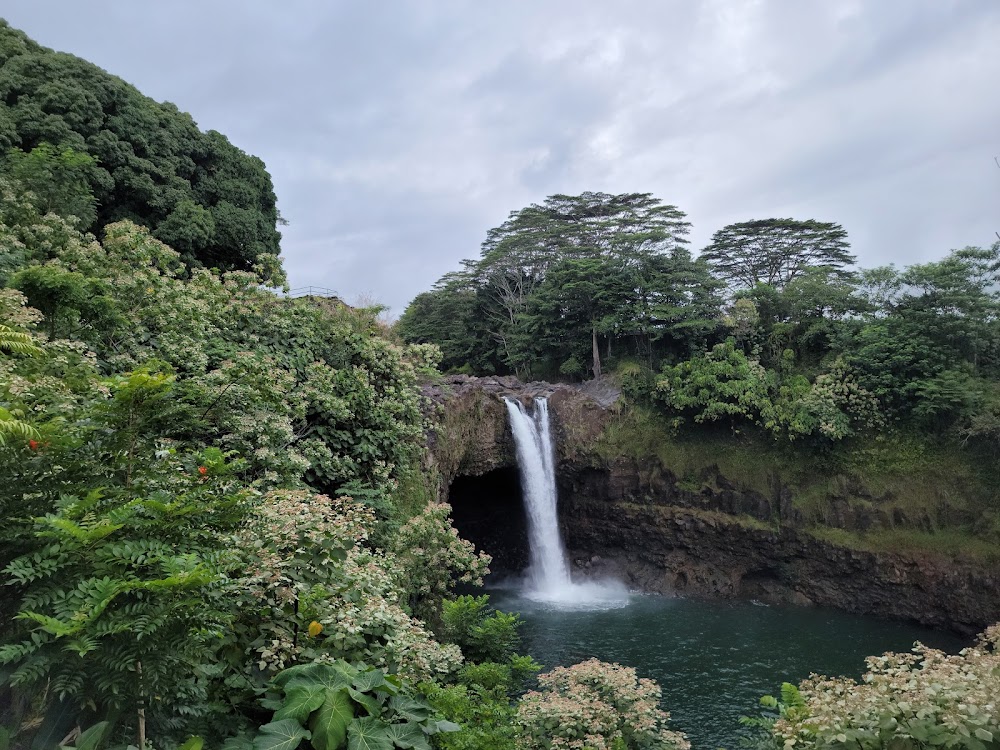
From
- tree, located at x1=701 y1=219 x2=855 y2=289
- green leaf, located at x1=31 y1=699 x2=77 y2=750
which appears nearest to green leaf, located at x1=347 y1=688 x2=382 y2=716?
green leaf, located at x1=31 y1=699 x2=77 y2=750

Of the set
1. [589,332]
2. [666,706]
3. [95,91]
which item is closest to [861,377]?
[589,332]

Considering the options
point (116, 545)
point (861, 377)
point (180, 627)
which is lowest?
point (180, 627)

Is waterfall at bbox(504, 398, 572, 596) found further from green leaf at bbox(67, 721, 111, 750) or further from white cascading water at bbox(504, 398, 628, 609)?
green leaf at bbox(67, 721, 111, 750)

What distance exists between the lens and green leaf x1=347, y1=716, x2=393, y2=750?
3174mm

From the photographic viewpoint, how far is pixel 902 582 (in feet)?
50.9

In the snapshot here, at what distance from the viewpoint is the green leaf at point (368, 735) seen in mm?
3174

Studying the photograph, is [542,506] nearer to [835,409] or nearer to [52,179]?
[835,409]

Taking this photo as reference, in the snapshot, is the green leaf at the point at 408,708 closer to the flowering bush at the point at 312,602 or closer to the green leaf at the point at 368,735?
→ the green leaf at the point at 368,735

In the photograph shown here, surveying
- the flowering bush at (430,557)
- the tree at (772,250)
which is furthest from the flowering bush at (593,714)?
the tree at (772,250)

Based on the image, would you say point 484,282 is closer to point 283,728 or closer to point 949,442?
point 949,442

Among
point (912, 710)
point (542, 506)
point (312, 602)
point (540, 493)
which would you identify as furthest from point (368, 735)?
point (542, 506)

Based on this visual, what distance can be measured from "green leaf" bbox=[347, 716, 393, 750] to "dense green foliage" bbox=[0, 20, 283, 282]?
8499 millimetres

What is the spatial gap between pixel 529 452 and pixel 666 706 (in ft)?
28.1

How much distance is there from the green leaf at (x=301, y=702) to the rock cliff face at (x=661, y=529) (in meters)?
10.7
